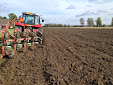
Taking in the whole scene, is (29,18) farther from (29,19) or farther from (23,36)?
(23,36)

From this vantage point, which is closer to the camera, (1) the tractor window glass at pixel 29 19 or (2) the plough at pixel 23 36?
(2) the plough at pixel 23 36

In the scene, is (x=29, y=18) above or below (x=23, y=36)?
above

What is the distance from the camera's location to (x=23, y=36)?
22.1ft

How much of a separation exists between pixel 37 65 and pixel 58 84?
1.54 m

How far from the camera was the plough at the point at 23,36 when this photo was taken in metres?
5.20

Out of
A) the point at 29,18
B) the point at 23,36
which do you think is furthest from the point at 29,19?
the point at 23,36

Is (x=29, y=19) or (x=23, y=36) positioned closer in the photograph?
(x=23, y=36)

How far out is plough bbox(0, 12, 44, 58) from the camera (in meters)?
5.20

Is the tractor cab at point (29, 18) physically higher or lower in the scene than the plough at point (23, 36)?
higher

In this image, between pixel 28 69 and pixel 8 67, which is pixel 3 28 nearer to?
pixel 8 67

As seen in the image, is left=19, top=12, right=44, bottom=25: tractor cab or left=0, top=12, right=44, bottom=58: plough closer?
left=0, top=12, right=44, bottom=58: plough

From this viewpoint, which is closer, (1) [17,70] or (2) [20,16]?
(1) [17,70]

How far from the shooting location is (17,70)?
3.80 m

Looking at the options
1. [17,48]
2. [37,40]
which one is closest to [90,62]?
[17,48]
